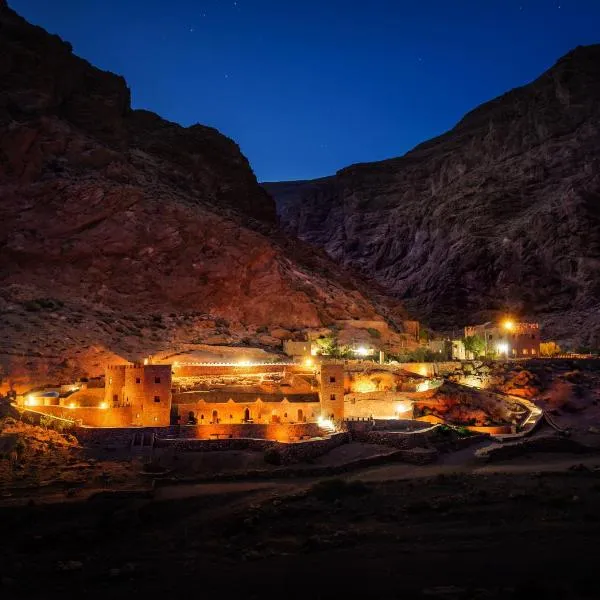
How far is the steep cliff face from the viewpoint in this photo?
83188 millimetres

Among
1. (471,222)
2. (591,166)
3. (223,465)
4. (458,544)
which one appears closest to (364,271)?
(471,222)

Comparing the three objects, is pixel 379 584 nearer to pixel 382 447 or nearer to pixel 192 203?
pixel 382 447

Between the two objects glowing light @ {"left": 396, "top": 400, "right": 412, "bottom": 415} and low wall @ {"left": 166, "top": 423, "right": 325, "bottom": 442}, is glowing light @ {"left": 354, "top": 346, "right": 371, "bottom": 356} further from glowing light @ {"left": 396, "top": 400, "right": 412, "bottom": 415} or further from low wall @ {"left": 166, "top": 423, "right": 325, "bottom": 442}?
low wall @ {"left": 166, "top": 423, "right": 325, "bottom": 442}

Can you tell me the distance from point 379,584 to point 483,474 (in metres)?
13.3

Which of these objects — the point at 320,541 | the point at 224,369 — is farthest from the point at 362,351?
the point at 320,541

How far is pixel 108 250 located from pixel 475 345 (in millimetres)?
36338

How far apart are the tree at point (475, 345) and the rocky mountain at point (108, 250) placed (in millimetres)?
15192

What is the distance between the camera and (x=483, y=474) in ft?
87.0

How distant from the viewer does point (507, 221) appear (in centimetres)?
9512

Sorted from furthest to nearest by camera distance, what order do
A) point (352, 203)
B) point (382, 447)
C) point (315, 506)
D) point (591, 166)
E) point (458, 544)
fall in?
1. point (352, 203)
2. point (591, 166)
3. point (382, 447)
4. point (315, 506)
5. point (458, 544)

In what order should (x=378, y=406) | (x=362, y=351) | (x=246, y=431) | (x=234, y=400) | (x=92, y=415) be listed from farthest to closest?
(x=362, y=351)
(x=378, y=406)
(x=234, y=400)
(x=92, y=415)
(x=246, y=431)

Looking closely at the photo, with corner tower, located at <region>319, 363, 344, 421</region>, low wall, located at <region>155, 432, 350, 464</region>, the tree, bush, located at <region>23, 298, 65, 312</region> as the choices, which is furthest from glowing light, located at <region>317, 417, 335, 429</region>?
bush, located at <region>23, 298, 65, 312</region>

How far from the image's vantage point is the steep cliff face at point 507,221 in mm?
83188

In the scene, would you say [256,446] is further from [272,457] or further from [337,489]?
[337,489]
